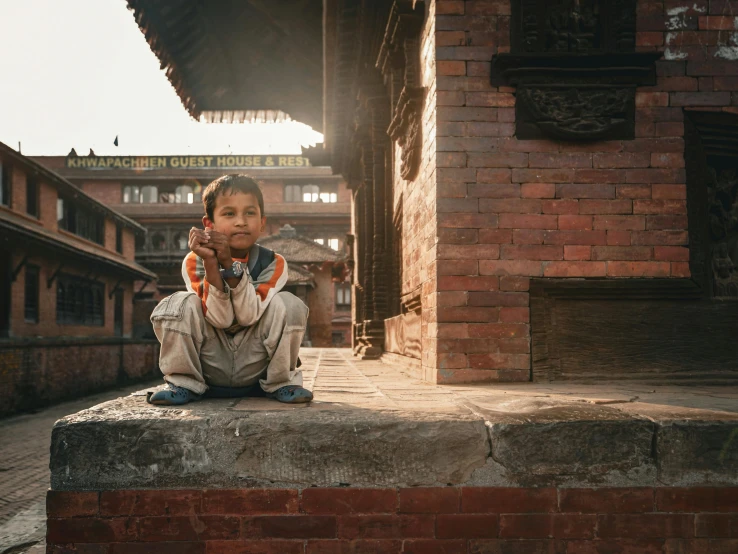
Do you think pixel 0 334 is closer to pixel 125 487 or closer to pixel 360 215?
pixel 360 215

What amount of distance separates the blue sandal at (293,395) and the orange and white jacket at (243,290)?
1.18ft

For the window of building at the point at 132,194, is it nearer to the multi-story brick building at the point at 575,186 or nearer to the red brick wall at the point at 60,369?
the red brick wall at the point at 60,369

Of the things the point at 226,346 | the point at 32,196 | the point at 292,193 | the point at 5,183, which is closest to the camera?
the point at 226,346

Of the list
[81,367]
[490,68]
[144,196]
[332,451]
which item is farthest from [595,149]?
[144,196]

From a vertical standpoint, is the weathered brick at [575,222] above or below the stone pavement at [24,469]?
above

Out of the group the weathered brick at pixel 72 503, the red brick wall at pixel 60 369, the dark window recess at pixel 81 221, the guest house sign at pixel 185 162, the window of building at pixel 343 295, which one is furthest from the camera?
the guest house sign at pixel 185 162

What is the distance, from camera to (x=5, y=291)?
16125 millimetres

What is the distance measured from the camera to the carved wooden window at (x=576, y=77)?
3.96 metres

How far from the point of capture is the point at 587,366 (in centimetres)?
402

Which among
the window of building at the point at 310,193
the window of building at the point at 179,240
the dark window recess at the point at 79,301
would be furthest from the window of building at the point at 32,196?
the window of building at the point at 310,193

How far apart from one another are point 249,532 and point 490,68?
3179 millimetres

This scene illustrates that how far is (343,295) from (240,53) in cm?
2492

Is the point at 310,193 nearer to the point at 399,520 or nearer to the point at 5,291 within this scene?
the point at 5,291

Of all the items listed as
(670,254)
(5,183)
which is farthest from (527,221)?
(5,183)
